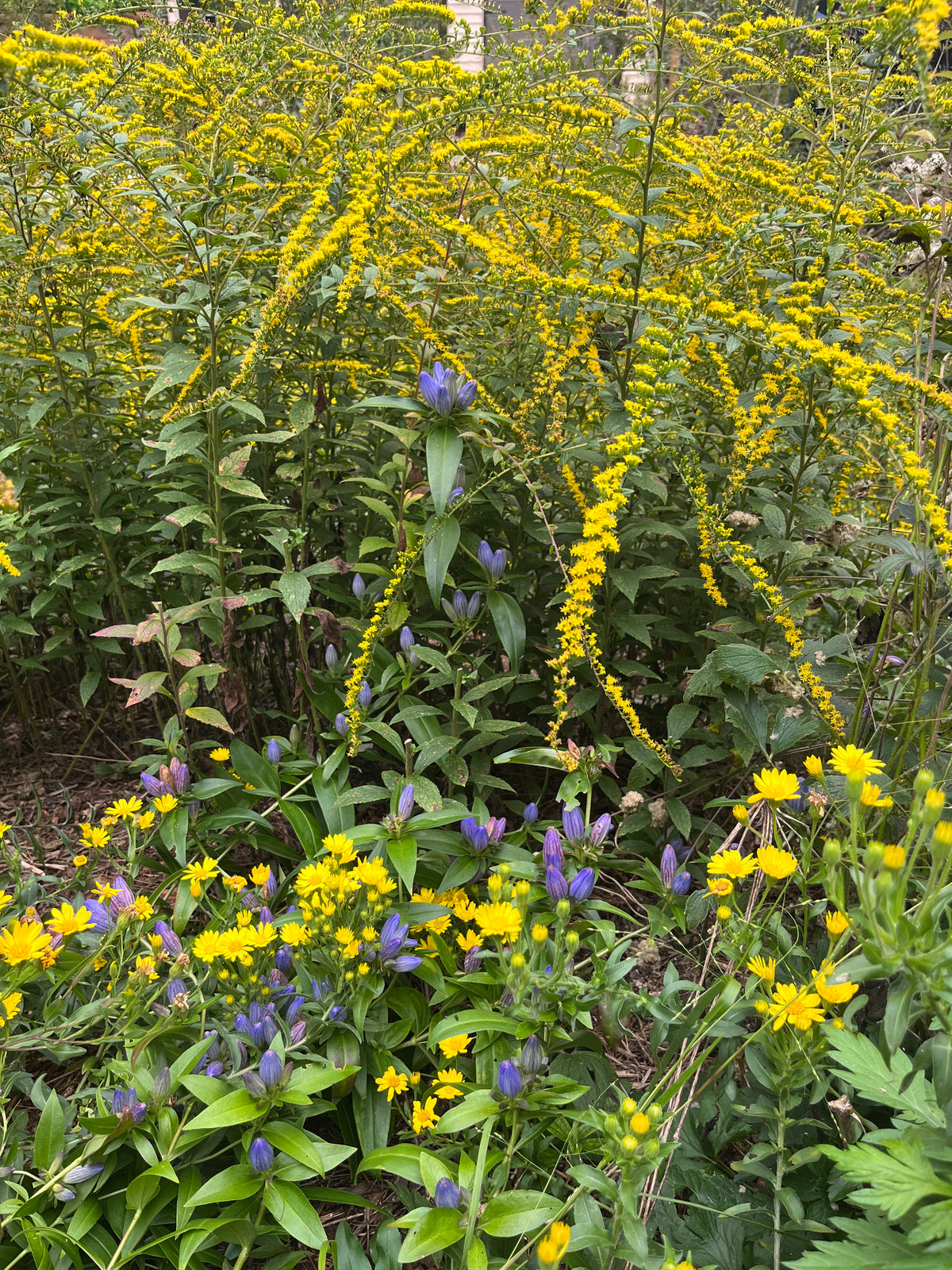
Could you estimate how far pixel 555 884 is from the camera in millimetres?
1600

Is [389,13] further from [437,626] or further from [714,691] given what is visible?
[714,691]

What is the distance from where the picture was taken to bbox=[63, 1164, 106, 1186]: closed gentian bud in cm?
142

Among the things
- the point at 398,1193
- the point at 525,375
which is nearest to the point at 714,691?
the point at 525,375

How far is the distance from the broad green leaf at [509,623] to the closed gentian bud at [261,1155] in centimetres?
108

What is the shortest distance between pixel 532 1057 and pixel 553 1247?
360mm

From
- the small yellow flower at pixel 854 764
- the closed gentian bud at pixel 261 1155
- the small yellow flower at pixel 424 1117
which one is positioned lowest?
the small yellow flower at pixel 424 1117

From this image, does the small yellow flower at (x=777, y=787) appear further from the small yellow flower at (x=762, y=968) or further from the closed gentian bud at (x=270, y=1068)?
the closed gentian bud at (x=270, y=1068)

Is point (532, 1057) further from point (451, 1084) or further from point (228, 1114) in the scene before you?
point (228, 1114)

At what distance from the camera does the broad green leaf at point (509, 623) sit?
2021 millimetres

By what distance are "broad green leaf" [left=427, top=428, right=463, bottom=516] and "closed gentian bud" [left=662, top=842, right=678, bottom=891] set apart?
849mm

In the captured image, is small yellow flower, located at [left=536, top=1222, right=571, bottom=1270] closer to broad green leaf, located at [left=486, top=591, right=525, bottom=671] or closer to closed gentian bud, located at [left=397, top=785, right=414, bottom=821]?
closed gentian bud, located at [left=397, top=785, right=414, bottom=821]

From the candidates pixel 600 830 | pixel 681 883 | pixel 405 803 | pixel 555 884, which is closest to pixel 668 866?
pixel 681 883

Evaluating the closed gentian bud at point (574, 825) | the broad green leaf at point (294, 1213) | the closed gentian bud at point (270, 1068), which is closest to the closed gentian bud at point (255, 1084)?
the closed gentian bud at point (270, 1068)

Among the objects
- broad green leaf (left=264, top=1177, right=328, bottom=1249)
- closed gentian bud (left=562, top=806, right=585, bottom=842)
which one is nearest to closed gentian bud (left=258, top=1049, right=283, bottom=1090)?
broad green leaf (left=264, top=1177, right=328, bottom=1249)
